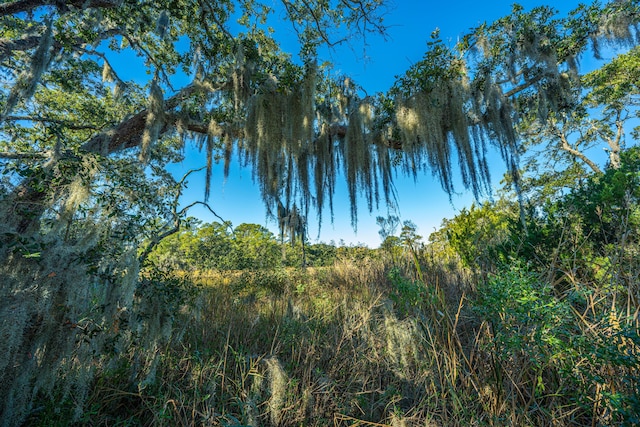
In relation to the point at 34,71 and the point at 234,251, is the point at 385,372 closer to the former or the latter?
the point at 34,71

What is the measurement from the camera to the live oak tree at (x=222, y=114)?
1864 mm

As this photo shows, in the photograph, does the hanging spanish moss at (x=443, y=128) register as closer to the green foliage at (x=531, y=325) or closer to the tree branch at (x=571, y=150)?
the green foliage at (x=531, y=325)

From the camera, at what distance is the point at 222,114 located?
462 cm

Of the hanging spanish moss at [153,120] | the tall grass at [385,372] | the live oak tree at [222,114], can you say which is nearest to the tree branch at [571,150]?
the live oak tree at [222,114]

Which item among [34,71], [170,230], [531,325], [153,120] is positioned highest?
[153,120]

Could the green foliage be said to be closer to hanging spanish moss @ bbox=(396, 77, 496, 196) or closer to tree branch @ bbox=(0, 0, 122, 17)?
hanging spanish moss @ bbox=(396, 77, 496, 196)

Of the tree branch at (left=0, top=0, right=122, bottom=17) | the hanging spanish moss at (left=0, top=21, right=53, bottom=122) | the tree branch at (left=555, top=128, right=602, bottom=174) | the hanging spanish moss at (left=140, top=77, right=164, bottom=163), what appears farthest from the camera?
the tree branch at (left=555, top=128, right=602, bottom=174)

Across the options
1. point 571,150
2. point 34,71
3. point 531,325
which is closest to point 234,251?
point 34,71

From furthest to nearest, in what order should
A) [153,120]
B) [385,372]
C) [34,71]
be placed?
[153,120] → [34,71] → [385,372]

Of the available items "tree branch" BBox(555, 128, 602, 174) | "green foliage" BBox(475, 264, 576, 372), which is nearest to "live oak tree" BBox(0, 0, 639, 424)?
"green foliage" BBox(475, 264, 576, 372)

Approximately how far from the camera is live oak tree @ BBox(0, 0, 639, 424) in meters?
1.86

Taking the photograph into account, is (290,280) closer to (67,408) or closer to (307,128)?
(307,128)

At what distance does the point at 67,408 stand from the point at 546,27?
7.53m

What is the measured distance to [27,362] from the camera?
4.74 ft
